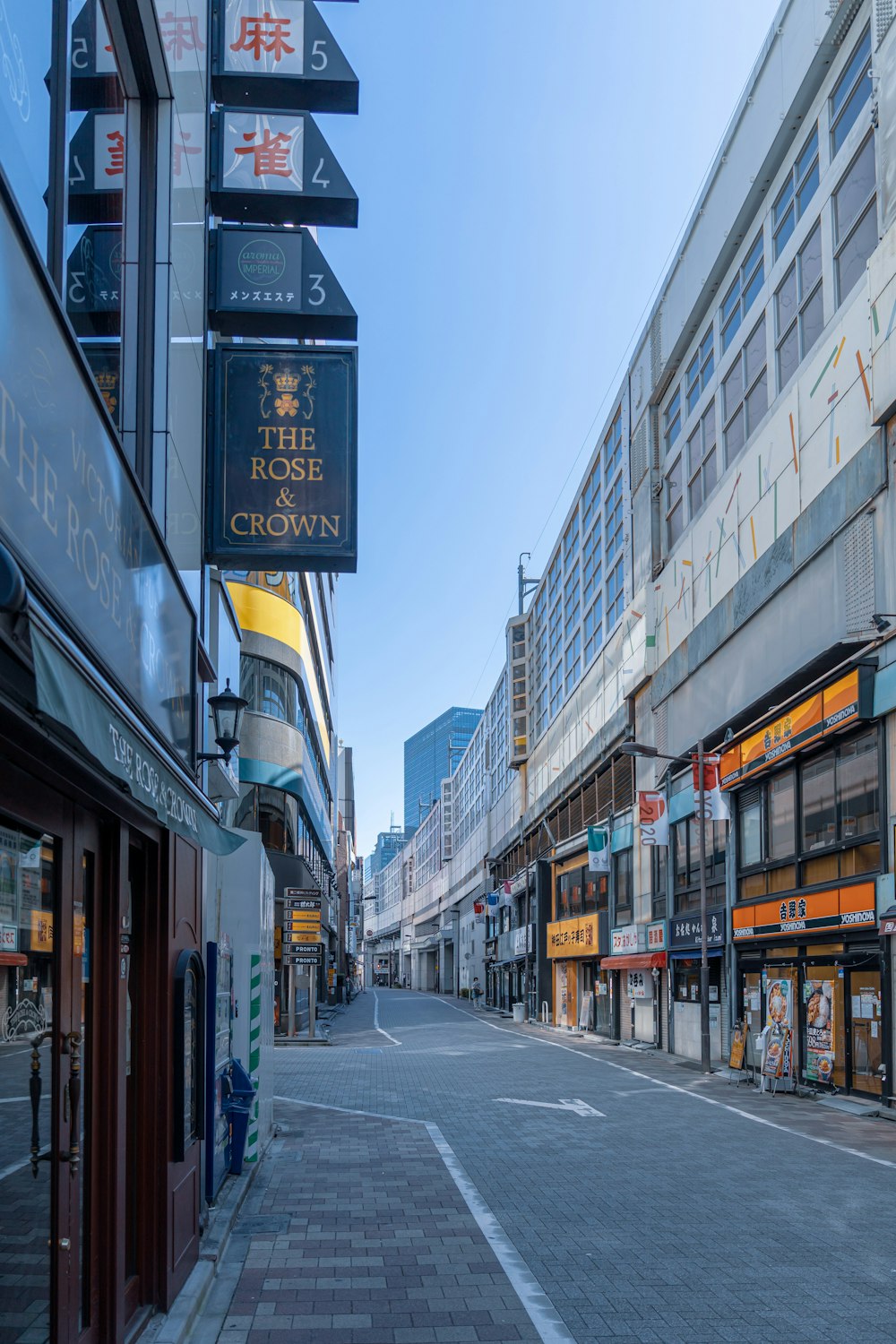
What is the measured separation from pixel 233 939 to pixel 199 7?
8.59 m

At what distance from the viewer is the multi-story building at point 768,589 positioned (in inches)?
810

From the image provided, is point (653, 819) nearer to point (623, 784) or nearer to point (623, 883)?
point (623, 784)

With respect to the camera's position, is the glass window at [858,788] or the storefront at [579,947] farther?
the storefront at [579,947]

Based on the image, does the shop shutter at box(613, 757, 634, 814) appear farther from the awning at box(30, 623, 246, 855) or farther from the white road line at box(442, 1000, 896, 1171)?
the awning at box(30, 623, 246, 855)

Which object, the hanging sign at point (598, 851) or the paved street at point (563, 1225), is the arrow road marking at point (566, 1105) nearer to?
the paved street at point (563, 1225)

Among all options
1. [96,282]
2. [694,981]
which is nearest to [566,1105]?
[694,981]

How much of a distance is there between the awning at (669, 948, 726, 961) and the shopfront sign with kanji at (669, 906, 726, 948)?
0.30 feet

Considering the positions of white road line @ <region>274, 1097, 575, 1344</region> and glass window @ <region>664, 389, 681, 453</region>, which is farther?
glass window @ <region>664, 389, 681, 453</region>

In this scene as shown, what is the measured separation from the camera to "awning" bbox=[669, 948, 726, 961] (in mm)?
28953

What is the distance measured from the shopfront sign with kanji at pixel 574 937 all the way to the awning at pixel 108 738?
38.4 meters

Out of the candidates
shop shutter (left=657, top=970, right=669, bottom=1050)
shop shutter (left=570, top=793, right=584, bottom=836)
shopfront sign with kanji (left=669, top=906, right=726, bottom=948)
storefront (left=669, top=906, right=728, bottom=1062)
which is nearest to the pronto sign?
shopfront sign with kanji (left=669, top=906, right=726, bottom=948)

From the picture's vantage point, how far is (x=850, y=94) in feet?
75.6

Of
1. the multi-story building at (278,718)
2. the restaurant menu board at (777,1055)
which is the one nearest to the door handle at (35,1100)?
the restaurant menu board at (777,1055)

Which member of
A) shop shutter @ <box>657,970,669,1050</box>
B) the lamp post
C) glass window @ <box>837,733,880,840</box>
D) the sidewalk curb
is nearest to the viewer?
the sidewalk curb
